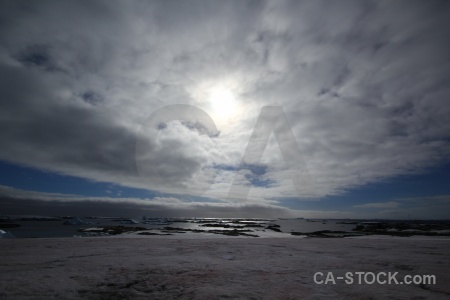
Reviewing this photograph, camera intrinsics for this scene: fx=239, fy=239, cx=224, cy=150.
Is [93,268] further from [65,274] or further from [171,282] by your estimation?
[171,282]

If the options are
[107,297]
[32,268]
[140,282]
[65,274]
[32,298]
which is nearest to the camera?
[32,298]

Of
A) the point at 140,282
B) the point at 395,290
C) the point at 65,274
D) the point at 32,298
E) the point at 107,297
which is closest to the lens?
the point at 32,298

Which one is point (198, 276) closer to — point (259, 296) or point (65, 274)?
point (259, 296)

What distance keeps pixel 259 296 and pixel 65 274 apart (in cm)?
566

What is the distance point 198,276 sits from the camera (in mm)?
7102

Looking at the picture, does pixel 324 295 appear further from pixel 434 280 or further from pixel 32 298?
pixel 32 298

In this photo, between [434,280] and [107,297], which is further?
[434,280]

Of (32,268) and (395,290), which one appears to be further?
(32,268)

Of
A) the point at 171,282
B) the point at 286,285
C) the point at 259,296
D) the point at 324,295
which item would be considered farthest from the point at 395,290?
the point at 171,282

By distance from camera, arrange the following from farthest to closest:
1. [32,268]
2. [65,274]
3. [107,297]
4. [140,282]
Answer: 1. [32,268]
2. [65,274]
3. [140,282]
4. [107,297]

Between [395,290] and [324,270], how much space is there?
2422 millimetres

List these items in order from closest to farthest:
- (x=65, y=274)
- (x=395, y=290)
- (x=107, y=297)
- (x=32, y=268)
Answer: (x=107, y=297)
(x=395, y=290)
(x=65, y=274)
(x=32, y=268)

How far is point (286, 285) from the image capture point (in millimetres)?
6324

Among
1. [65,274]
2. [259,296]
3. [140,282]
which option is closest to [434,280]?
[259,296]
